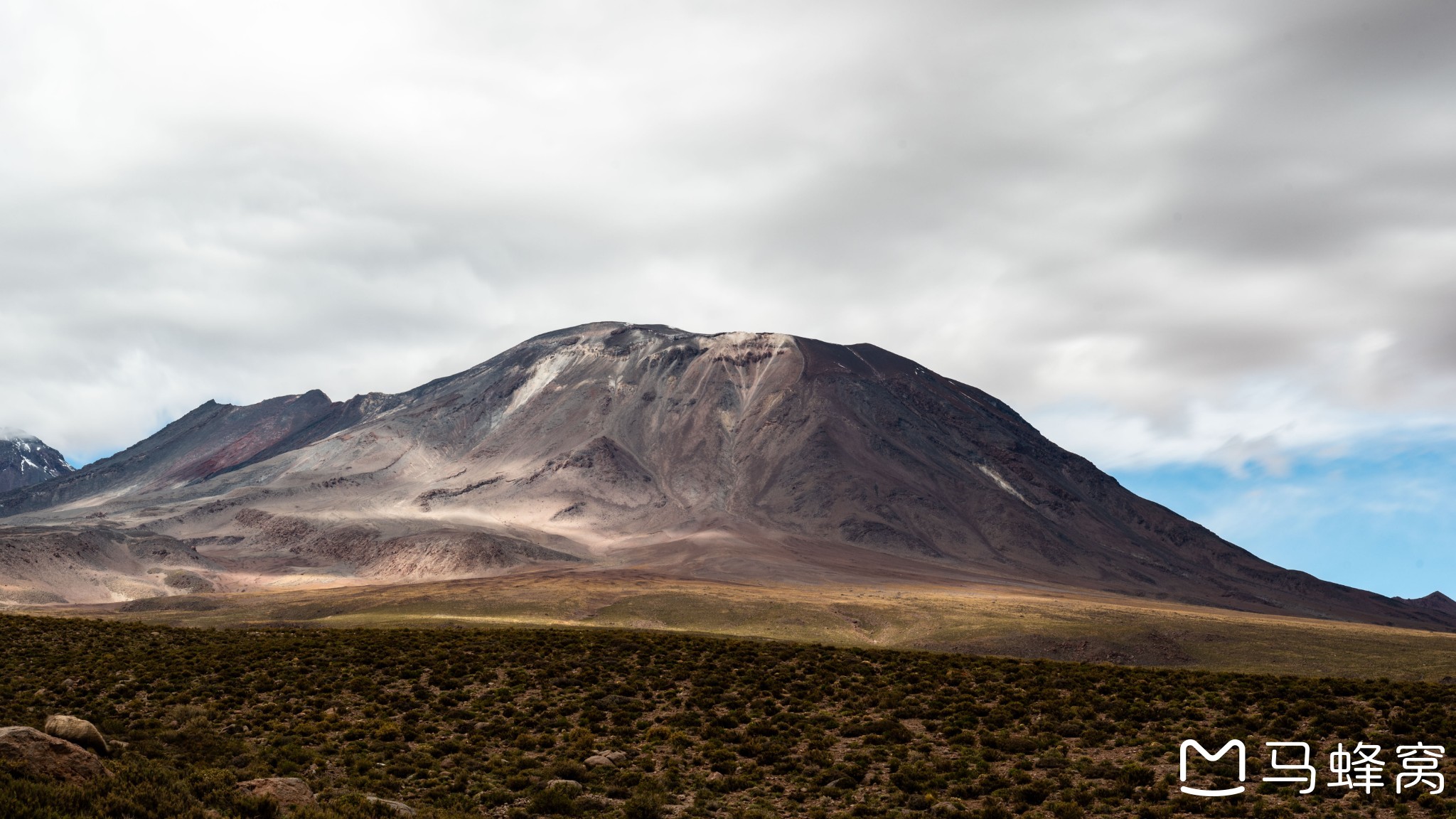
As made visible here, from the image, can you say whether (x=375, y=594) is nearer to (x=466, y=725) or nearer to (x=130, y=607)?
(x=130, y=607)

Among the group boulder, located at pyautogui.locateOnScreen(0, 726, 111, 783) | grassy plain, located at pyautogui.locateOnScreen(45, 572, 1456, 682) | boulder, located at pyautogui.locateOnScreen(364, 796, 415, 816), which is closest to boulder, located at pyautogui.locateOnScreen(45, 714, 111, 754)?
boulder, located at pyautogui.locateOnScreen(0, 726, 111, 783)

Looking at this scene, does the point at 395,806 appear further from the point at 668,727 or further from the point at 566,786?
the point at 668,727

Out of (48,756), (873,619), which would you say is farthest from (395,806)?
→ (873,619)

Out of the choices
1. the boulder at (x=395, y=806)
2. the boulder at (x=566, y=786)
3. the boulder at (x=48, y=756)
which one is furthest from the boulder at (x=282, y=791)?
the boulder at (x=566, y=786)

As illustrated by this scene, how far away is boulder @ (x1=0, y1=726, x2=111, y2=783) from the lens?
17891 millimetres

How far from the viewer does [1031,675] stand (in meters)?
39.2

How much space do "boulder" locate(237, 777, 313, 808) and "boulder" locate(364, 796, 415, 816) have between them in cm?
141

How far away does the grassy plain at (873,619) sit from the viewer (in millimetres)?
81750

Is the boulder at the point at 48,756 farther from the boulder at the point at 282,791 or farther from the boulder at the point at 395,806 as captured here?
the boulder at the point at 395,806

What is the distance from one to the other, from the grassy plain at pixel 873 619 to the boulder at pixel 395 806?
61.7m

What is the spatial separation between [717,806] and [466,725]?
11892mm

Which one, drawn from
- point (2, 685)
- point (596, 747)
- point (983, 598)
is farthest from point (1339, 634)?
point (2, 685)

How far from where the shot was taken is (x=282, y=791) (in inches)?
814

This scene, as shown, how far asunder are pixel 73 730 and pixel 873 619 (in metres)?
93.5
